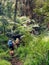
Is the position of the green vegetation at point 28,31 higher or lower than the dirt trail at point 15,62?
higher

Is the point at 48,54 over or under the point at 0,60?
over

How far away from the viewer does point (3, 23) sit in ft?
43.5

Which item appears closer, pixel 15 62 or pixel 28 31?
pixel 15 62

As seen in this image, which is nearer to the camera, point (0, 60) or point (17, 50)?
point (0, 60)

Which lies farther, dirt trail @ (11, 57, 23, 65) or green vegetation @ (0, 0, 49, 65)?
dirt trail @ (11, 57, 23, 65)

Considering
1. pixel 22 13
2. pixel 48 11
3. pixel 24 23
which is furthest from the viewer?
pixel 22 13

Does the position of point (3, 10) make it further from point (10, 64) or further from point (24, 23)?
point (10, 64)

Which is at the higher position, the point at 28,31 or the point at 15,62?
the point at 28,31

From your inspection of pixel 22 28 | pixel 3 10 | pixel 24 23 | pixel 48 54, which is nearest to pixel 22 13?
pixel 3 10

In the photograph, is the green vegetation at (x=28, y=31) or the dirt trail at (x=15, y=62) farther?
the dirt trail at (x=15, y=62)

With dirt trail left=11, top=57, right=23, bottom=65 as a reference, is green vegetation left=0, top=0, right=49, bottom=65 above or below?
above

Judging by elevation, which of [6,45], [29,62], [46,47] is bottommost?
[6,45]

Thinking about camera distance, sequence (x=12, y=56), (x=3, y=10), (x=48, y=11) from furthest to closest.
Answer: (x=3, y=10) → (x=48, y=11) → (x=12, y=56)

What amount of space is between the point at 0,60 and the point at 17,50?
1.62 meters
